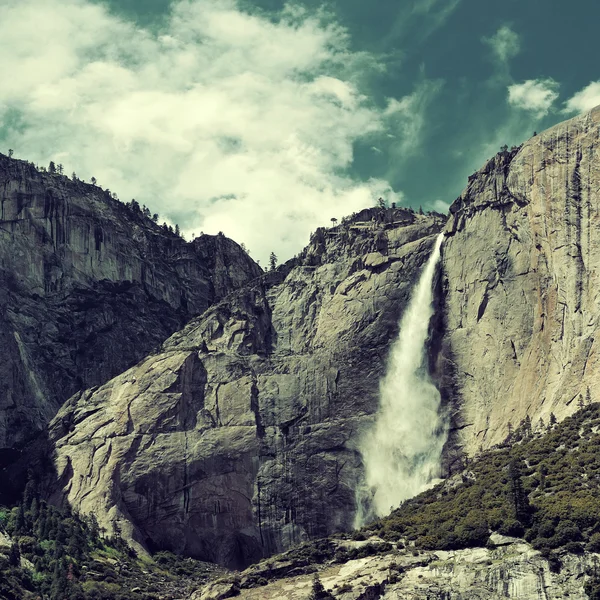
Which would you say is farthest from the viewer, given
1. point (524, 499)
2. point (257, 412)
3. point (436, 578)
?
point (257, 412)

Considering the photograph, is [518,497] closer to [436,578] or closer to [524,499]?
[524,499]

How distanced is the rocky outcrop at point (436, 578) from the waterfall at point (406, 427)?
2584cm

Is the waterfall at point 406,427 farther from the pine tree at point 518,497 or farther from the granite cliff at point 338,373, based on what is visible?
the pine tree at point 518,497

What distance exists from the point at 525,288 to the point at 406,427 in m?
21.0

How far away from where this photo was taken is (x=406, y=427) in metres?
174

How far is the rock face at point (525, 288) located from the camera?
527 feet

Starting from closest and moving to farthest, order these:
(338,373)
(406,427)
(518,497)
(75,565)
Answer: (518,497) < (75,565) < (406,427) < (338,373)

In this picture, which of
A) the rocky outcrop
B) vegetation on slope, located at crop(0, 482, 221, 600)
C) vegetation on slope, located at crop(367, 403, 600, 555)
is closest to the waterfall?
vegetation on slope, located at crop(367, 403, 600, 555)

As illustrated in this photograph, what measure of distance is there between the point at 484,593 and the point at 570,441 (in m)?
24.6

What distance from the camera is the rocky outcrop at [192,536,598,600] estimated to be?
125000 mm

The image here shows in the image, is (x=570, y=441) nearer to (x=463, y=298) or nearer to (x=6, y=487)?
(x=463, y=298)

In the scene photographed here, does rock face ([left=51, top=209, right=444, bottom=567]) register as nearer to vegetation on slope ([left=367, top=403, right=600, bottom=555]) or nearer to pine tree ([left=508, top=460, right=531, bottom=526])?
vegetation on slope ([left=367, top=403, right=600, bottom=555])

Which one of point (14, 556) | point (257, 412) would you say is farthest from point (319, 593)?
point (257, 412)

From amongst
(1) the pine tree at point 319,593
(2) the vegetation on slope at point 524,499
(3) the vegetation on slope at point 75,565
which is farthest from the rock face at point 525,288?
(3) the vegetation on slope at point 75,565
